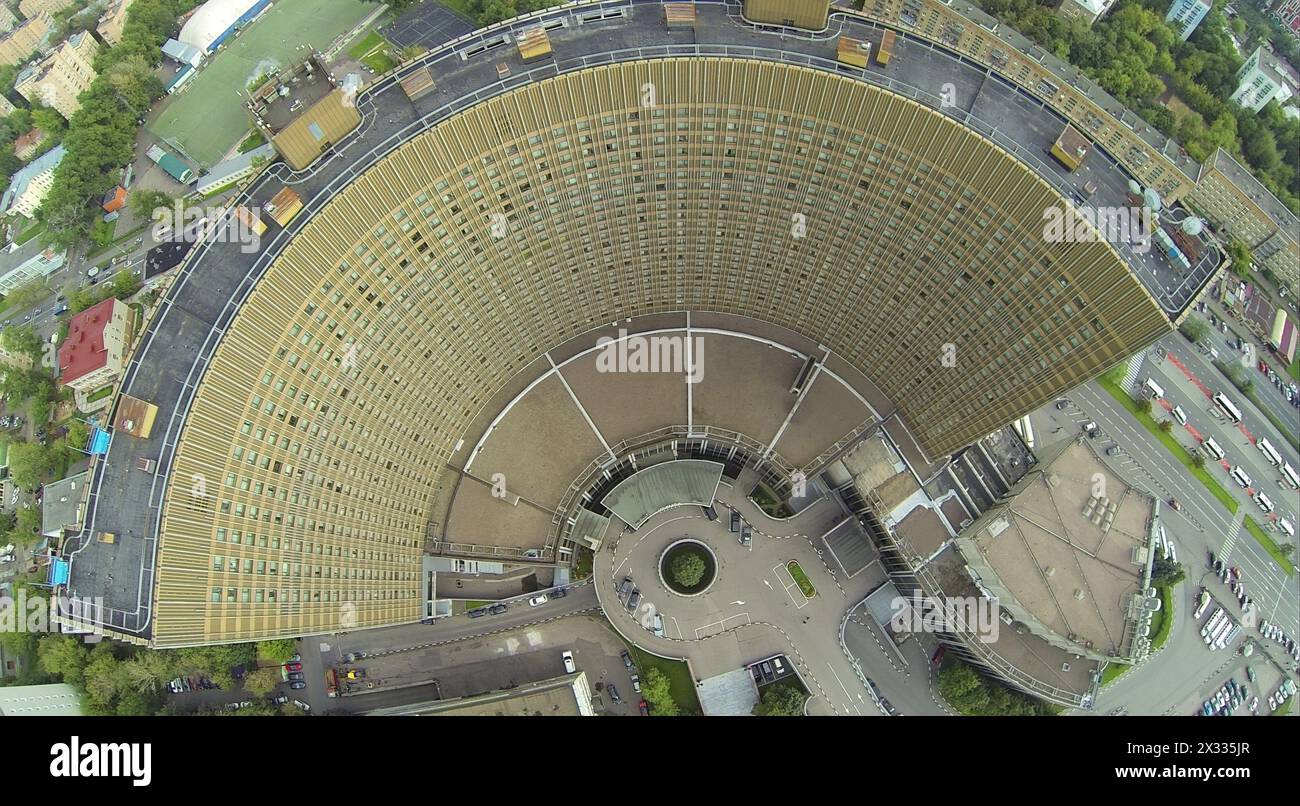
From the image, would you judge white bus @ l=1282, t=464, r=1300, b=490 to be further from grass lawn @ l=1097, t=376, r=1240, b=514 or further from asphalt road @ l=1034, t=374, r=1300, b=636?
grass lawn @ l=1097, t=376, r=1240, b=514

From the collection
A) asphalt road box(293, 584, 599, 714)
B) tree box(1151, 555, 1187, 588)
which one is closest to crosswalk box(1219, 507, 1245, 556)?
tree box(1151, 555, 1187, 588)

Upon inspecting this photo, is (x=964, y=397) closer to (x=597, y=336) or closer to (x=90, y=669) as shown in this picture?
(x=597, y=336)

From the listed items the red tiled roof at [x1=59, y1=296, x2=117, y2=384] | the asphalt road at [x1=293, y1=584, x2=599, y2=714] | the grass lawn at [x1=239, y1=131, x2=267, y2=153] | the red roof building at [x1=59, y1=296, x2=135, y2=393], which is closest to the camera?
the asphalt road at [x1=293, y1=584, x2=599, y2=714]

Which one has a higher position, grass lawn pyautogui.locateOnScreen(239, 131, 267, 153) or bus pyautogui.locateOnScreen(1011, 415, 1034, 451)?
bus pyautogui.locateOnScreen(1011, 415, 1034, 451)

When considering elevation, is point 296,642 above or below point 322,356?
below

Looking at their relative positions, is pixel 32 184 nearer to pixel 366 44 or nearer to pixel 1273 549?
pixel 366 44

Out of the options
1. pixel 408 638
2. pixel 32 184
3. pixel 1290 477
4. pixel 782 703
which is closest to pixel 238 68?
pixel 32 184

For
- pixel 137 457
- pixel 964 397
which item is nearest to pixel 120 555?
pixel 137 457

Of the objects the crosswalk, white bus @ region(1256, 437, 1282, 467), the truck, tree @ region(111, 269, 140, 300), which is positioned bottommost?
tree @ region(111, 269, 140, 300)

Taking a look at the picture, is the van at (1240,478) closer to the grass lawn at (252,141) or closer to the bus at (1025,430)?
the bus at (1025,430)
